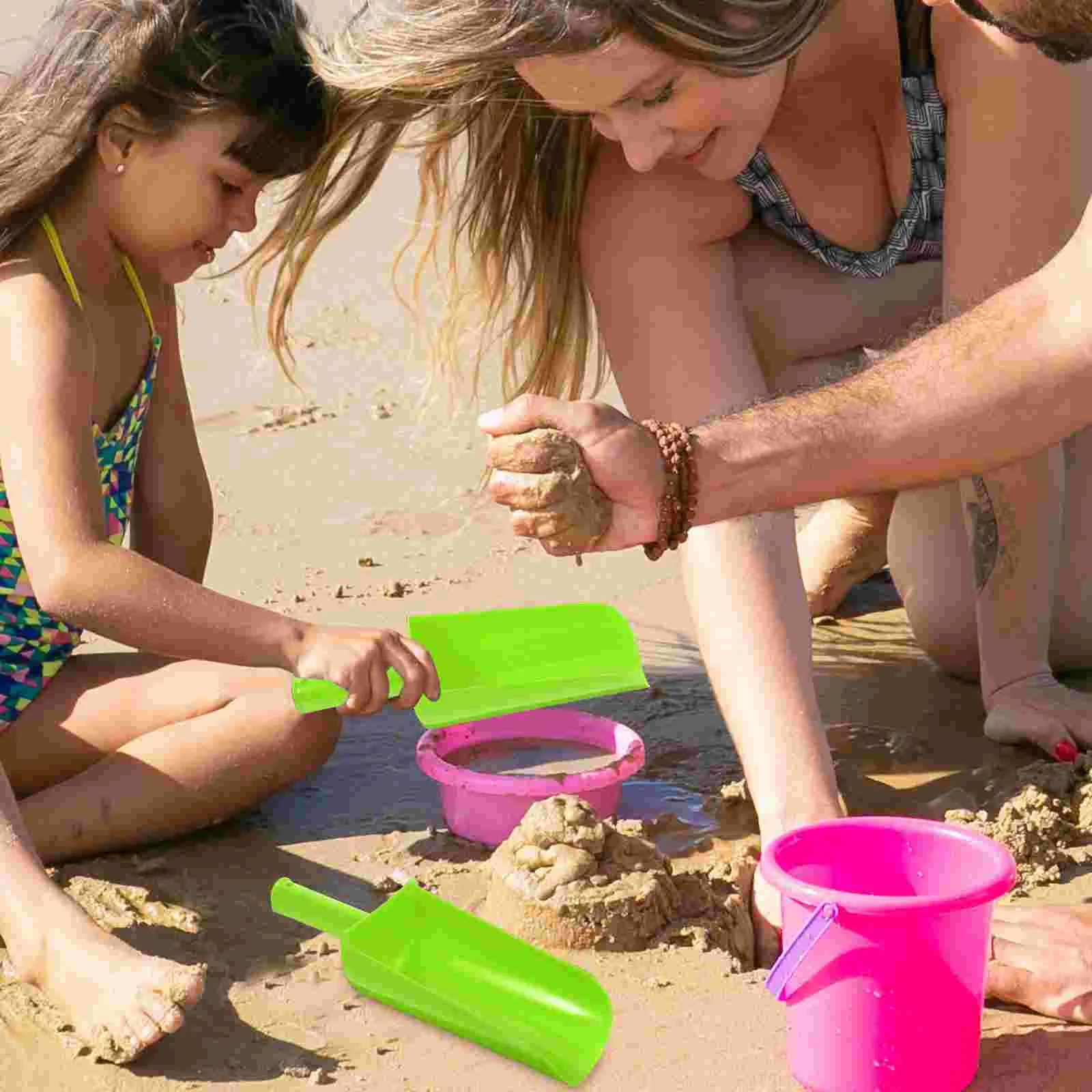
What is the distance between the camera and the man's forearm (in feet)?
6.05

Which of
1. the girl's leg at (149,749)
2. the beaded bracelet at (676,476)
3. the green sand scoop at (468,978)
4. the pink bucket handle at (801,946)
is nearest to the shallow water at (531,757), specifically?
the girl's leg at (149,749)

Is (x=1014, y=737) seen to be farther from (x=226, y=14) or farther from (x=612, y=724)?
Answer: (x=226, y=14)

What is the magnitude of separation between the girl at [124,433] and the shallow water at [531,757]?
24 centimetres

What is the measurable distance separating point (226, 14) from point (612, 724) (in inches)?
47.1

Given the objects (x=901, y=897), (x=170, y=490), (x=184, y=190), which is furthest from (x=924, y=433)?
(x=170, y=490)

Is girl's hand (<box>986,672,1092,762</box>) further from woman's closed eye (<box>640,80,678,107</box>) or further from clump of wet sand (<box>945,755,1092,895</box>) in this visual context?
woman's closed eye (<box>640,80,678,107</box>)

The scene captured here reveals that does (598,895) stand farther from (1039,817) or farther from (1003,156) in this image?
(1003,156)

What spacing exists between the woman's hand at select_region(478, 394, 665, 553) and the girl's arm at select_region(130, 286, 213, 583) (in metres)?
1.04

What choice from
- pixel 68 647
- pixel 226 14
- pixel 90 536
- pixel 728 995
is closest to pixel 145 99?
pixel 226 14

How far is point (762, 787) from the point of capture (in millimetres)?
2293

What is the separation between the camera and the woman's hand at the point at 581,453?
1.91 m

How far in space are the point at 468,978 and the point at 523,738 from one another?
2.47ft

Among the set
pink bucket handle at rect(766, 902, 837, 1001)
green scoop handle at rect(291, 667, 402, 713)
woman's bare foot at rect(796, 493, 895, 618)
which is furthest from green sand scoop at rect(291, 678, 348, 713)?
woman's bare foot at rect(796, 493, 895, 618)

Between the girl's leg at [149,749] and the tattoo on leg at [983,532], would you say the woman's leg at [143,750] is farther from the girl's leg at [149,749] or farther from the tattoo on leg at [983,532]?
the tattoo on leg at [983,532]
